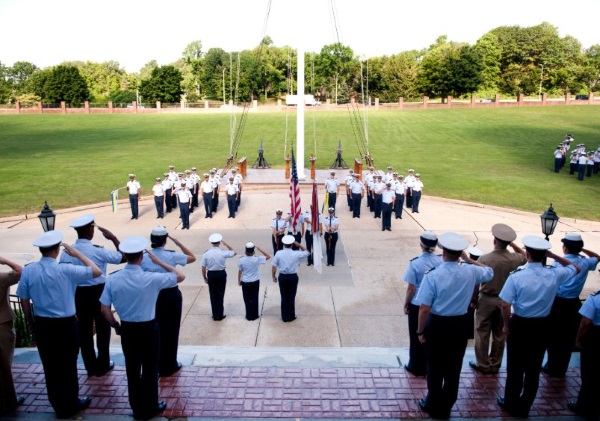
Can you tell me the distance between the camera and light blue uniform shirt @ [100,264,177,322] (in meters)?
5.06

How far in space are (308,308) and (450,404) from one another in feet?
15.9

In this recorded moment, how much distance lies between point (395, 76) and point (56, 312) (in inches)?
3199

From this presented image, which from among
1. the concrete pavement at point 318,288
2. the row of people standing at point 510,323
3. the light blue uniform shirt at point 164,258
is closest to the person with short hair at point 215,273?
the concrete pavement at point 318,288

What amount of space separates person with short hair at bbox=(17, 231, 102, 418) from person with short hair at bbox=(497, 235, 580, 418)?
437 centimetres

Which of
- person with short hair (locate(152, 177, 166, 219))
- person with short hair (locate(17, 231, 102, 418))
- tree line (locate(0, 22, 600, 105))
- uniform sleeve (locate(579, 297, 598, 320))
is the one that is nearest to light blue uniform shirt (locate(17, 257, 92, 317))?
person with short hair (locate(17, 231, 102, 418))

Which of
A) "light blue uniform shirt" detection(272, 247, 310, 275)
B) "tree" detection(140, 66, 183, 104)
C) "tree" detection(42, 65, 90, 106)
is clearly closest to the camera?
"light blue uniform shirt" detection(272, 247, 310, 275)

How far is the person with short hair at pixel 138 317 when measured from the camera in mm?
5074

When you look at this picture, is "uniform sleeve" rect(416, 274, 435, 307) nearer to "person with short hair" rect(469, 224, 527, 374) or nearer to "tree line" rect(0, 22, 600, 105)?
"person with short hair" rect(469, 224, 527, 374)

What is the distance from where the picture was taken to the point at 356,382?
6.01 metres

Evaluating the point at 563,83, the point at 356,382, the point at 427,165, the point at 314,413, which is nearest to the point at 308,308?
the point at 356,382

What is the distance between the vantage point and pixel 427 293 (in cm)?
518

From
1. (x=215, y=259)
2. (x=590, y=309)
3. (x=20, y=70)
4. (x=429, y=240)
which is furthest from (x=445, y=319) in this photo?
(x=20, y=70)

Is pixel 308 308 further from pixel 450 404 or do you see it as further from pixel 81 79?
pixel 81 79

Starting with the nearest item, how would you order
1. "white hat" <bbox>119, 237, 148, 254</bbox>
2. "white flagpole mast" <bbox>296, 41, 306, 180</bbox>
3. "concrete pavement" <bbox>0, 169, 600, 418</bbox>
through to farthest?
1. "white hat" <bbox>119, 237, 148, 254</bbox>
2. "concrete pavement" <bbox>0, 169, 600, 418</bbox>
3. "white flagpole mast" <bbox>296, 41, 306, 180</bbox>
